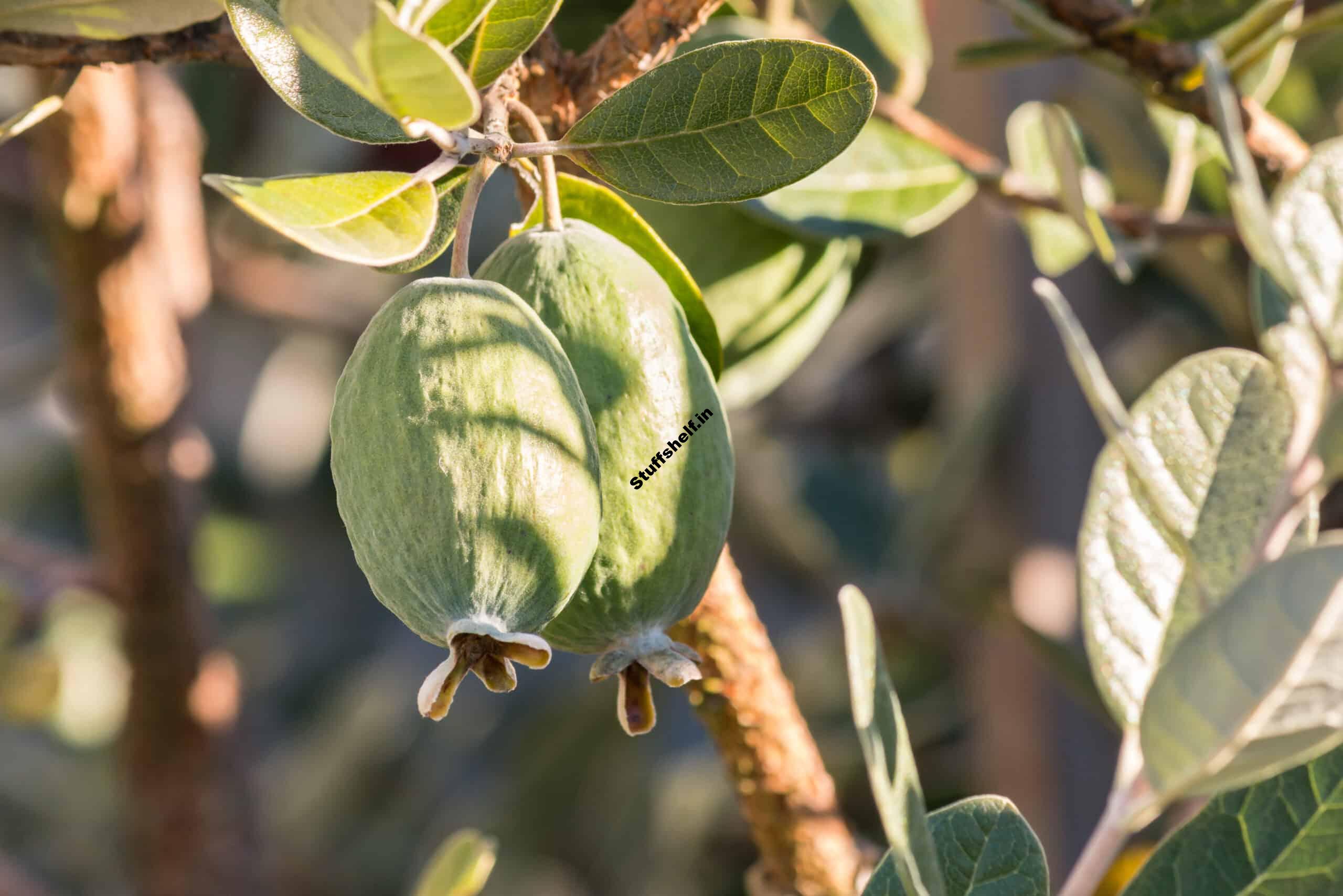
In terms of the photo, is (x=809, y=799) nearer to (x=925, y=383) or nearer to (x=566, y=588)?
(x=566, y=588)

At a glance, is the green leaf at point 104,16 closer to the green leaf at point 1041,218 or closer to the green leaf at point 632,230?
the green leaf at point 632,230

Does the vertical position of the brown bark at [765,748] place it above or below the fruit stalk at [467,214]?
below

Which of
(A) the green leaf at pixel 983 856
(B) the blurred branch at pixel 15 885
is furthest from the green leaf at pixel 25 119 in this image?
(B) the blurred branch at pixel 15 885

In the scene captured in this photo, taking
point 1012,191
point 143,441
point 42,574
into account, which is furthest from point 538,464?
point 42,574

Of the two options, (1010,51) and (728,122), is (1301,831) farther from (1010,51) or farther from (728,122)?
(1010,51)

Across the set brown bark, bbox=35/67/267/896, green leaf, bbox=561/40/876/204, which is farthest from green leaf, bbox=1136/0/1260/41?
brown bark, bbox=35/67/267/896

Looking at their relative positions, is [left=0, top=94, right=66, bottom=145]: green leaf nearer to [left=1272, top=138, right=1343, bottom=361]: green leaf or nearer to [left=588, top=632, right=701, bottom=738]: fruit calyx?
[left=588, top=632, right=701, bottom=738]: fruit calyx
